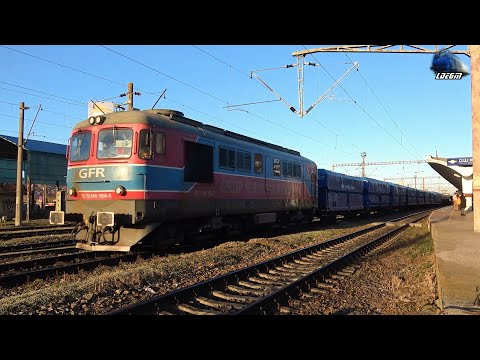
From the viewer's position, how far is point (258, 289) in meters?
7.68

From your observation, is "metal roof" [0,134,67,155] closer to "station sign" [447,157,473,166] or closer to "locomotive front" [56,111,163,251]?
"locomotive front" [56,111,163,251]

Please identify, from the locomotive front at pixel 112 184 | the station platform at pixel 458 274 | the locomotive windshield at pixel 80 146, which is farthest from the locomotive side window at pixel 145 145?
the station platform at pixel 458 274

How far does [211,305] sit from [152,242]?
14.7 feet

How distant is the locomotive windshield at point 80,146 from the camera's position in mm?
10773

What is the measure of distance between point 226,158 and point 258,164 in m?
2.30

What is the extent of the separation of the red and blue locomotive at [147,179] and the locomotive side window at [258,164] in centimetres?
161

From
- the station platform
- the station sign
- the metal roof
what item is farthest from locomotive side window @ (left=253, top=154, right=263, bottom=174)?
the station sign

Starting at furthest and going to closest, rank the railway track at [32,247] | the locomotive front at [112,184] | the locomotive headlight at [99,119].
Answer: the railway track at [32,247] < the locomotive headlight at [99,119] < the locomotive front at [112,184]

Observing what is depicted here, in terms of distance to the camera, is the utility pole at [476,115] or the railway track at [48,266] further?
the utility pole at [476,115]

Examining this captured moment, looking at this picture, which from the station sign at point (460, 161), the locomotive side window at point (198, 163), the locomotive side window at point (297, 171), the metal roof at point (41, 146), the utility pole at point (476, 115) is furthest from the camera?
the station sign at point (460, 161)

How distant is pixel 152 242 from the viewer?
10.6 m

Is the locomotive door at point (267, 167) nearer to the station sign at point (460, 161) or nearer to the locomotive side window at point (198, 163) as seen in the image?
the locomotive side window at point (198, 163)

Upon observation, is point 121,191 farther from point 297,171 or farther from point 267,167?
point 297,171
